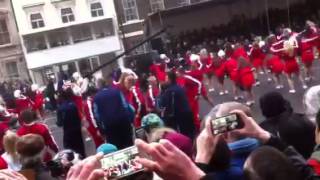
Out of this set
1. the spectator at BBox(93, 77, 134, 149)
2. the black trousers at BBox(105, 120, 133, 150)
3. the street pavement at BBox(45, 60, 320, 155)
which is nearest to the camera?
the spectator at BBox(93, 77, 134, 149)

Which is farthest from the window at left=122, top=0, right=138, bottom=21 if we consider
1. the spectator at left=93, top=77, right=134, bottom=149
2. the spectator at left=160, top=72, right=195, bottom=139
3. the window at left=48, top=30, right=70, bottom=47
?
the spectator at left=93, top=77, right=134, bottom=149

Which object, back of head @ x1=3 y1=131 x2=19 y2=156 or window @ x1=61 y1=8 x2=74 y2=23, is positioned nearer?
back of head @ x1=3 y1=131 x2=19 y2=156

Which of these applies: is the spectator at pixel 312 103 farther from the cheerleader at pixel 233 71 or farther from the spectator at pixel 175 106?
the cheerleader at pixel 233 71

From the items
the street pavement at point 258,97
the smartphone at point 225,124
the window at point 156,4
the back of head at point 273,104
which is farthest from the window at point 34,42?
the smartphone at point 225,124

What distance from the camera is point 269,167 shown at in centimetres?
221

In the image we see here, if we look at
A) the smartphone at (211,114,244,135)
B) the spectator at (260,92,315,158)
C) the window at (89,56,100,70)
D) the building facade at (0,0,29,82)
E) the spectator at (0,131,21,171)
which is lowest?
the window at (89,56,100,70)

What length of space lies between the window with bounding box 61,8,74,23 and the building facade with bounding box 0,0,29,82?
3884 mm

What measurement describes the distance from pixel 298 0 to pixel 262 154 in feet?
Answer: 87.8

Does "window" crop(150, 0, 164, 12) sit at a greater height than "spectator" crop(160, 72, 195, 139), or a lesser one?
lesser

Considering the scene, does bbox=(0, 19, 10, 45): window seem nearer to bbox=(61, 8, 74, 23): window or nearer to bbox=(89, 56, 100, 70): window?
bbox=(61, 8, 74, 23): window

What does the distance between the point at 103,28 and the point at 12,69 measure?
7831mm

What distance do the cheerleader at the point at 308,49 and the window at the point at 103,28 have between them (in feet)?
90.7

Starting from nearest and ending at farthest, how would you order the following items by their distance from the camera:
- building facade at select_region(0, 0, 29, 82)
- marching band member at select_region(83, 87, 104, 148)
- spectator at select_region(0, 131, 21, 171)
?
spectator at select_region(0, 131, 21, 171) → marching band member at select_region(83, 87, 104, 148) → building facade at select_region(0, 0, 29, 82)

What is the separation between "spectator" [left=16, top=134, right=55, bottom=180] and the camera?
386 cm
